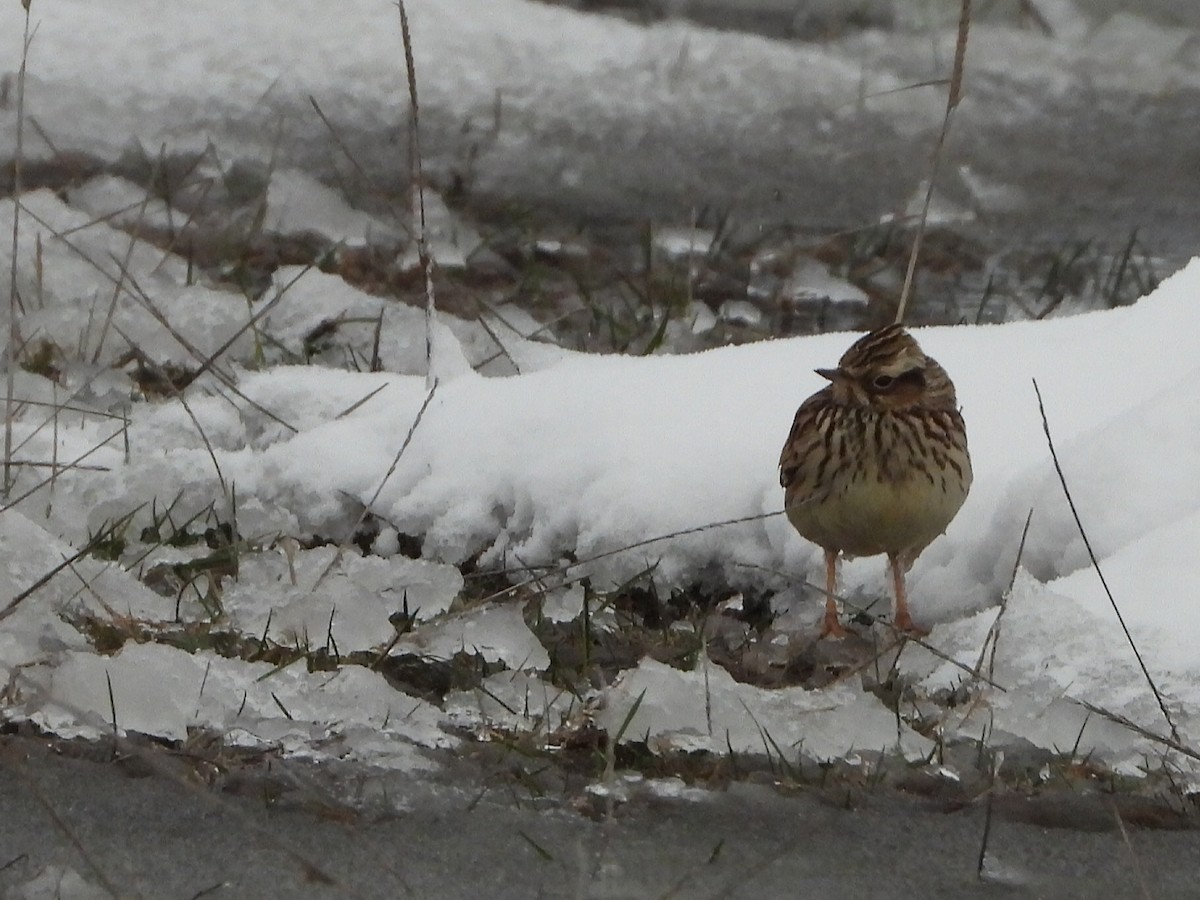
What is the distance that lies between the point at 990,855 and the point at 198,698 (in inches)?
53.5

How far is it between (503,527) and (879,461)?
91cm

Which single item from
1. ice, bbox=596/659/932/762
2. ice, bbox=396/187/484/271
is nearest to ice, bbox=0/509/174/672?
ice, bbox=596/659/932/762

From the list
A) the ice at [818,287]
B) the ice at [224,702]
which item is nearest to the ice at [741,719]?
the ice at [224,702]

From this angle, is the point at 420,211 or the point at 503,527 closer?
the point at 503,527

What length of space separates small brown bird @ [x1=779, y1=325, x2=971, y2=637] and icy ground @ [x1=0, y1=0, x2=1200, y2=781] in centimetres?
16

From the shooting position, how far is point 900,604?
397 cm

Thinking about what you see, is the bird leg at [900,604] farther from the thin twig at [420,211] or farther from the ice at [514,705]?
the thin twig at [420,211]

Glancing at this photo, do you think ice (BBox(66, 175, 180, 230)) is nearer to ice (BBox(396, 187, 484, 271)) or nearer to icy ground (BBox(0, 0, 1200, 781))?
icy ground (BBox(0, 0, 1200, 781))

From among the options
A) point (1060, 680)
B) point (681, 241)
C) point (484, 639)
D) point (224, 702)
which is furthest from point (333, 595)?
point (681, 241)

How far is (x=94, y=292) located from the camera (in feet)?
19.1

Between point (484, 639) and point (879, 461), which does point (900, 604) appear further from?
point (484, 639)

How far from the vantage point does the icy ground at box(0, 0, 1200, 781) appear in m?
3.28

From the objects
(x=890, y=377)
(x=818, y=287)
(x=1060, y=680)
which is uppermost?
(x=890, y=377)

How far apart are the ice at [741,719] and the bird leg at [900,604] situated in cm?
59
